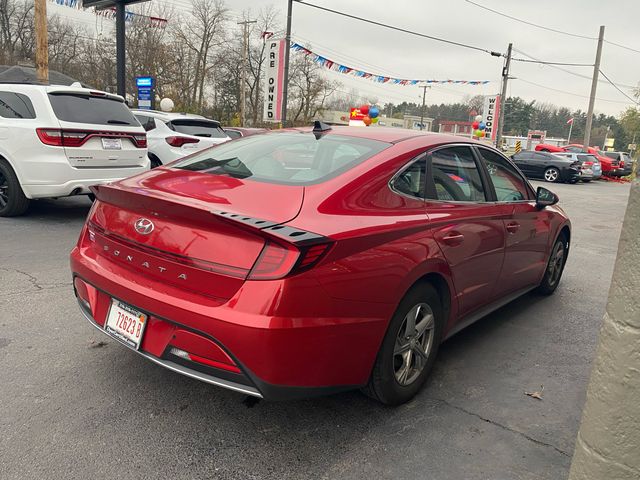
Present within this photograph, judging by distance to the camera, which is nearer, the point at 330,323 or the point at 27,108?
the point at 330,323

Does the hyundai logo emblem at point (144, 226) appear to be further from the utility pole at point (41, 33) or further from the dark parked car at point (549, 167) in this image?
the dark parked car at point (549, 167)

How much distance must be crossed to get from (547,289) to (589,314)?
51 centimetres

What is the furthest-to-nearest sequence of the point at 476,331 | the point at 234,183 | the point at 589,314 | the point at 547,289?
the point at 547,289
the point at 589,314
the point at 476,331
the point at 234,183

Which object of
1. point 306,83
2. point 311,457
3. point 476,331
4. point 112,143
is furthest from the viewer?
point 306,83

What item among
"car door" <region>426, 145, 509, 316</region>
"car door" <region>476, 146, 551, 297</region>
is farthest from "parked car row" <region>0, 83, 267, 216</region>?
"car door" <region>426, 145, 509, 316</region>

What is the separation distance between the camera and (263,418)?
8.91 ft

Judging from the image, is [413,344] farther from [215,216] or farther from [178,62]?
[178,62]

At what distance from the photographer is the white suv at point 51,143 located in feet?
21.2

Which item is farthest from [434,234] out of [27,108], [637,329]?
[27,108]

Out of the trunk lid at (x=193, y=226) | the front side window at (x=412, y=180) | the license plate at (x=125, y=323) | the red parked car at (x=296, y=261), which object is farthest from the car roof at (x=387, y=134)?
the license plate at (x=125, y=323)

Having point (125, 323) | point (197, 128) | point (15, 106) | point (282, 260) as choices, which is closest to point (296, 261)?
point (282, 260)

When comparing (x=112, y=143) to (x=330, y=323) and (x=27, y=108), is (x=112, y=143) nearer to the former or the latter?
(x=27, y=108)

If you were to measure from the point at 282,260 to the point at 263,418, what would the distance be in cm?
103

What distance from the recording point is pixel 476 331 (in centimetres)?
415
